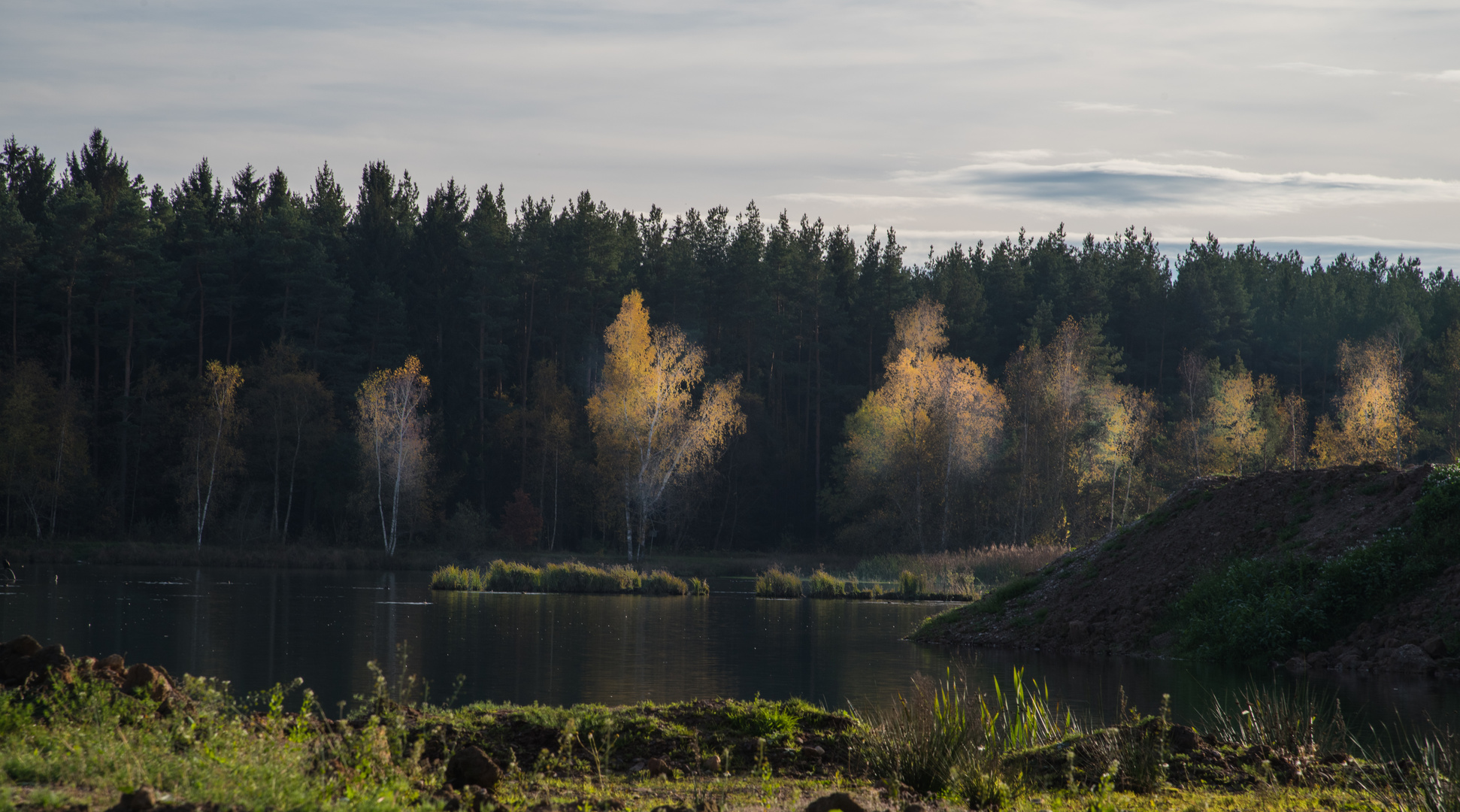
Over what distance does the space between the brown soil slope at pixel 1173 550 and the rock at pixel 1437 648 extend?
350 centimetres

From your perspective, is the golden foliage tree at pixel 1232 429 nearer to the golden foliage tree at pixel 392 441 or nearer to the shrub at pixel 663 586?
the shrub at pixel 663 586

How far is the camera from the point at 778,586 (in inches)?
1702

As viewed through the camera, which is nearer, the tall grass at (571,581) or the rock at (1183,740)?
the rock at (1183,740)

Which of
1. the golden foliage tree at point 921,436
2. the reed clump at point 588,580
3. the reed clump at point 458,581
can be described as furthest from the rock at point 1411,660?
the golden foliage tree at point 921,436

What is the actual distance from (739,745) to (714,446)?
63.3 meters

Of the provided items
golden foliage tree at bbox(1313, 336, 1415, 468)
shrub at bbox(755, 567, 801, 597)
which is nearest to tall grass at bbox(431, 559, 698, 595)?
shrub at bbox(755, 567, 801, 597)

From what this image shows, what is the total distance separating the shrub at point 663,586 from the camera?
42781 millimetres

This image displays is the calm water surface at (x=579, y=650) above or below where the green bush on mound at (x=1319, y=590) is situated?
below

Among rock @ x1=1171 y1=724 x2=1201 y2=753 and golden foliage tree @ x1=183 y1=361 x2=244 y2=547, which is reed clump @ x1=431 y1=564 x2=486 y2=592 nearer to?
golden foliage tree @ x1=183 y1=361 x2=244 y2=547

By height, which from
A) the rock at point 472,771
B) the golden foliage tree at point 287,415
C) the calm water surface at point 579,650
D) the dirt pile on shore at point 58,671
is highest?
the golden foliage tree at point 287,415

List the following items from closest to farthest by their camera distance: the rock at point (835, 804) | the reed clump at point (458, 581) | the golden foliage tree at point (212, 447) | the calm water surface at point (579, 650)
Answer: the rock at point (835, 804), the calm water surface at point (579, 650), the reed clump at point (458, 581), the golden foliage tree at point (212, 447)

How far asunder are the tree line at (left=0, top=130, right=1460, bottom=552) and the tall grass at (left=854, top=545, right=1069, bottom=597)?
13.3 meters

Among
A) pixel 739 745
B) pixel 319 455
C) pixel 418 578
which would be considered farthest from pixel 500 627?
pixel 319 455

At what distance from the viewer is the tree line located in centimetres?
6281
